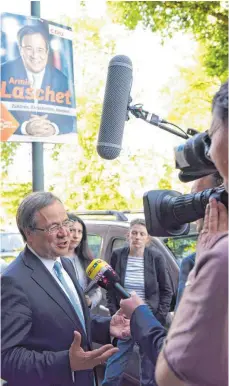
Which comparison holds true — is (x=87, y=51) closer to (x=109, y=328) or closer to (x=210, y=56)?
(x=210, y=56)

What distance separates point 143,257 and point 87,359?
8.68ft

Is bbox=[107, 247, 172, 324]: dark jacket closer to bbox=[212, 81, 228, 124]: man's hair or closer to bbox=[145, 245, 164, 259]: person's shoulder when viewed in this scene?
bbox=[145, 245, 164, 259]: person's shoulder

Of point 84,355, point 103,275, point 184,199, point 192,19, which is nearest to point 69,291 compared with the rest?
point 103,275

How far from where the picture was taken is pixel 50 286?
225cm

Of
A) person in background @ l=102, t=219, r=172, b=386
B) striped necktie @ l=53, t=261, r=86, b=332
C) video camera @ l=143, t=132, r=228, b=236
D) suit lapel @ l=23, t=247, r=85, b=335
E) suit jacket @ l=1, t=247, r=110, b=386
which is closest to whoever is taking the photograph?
video camera @ l=143, t=132, r=228, b=236

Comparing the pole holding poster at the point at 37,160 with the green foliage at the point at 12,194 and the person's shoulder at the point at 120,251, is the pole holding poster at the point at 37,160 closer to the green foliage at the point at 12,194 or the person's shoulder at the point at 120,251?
the person's shoulder at the point at 120,251

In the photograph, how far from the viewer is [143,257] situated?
4.74 metres

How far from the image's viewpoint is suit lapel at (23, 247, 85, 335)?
2.23m

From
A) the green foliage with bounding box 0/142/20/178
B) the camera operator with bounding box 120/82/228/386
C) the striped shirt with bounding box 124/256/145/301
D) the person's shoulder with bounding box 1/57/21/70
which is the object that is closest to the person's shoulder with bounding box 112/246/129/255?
the striped shirt with bounding box 124/256/145/301

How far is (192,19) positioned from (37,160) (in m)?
4.48

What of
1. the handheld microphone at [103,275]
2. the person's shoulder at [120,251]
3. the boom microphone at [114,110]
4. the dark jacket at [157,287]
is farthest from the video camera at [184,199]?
the person's shoulder at [120,251]

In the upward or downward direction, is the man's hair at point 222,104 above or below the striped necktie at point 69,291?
above

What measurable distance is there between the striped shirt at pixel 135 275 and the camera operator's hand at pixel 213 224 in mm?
3372

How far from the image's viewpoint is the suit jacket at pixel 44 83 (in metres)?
4.73
